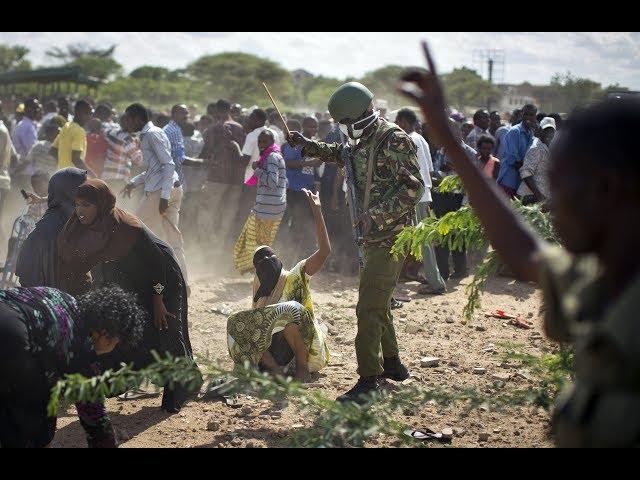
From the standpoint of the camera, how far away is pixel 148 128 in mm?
8086

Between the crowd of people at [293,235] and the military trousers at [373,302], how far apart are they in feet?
0.04

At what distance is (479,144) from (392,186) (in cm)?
484

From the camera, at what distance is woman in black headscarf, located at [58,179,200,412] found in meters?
4.88

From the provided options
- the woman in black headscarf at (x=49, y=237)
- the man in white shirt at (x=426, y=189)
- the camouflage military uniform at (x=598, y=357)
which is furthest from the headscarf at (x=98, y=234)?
the man in white shirt at (x=426, y=189)

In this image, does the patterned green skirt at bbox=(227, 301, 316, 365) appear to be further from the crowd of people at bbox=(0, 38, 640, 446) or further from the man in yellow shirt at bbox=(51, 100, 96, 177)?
the man in yellow shirt at bbox=(51, 100, 96, 177)

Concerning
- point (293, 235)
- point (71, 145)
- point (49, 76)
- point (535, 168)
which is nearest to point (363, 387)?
point (535, 168)

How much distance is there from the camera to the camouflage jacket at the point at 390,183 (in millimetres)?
5172

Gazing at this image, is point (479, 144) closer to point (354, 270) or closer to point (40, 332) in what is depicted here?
point (354, 270)

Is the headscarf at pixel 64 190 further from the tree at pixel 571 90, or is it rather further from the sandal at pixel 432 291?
the tree at pixel 571 90

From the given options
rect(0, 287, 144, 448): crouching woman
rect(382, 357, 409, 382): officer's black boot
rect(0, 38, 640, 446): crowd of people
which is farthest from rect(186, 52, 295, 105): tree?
rect(0, 287, 144, 448): crouching woman

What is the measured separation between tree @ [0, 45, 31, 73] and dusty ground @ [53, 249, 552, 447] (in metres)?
59.6

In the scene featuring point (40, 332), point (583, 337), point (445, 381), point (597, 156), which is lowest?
point (445, 381)

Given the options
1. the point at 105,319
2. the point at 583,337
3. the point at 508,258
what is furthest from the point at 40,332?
the point at 583,337

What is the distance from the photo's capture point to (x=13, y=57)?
65.6m
